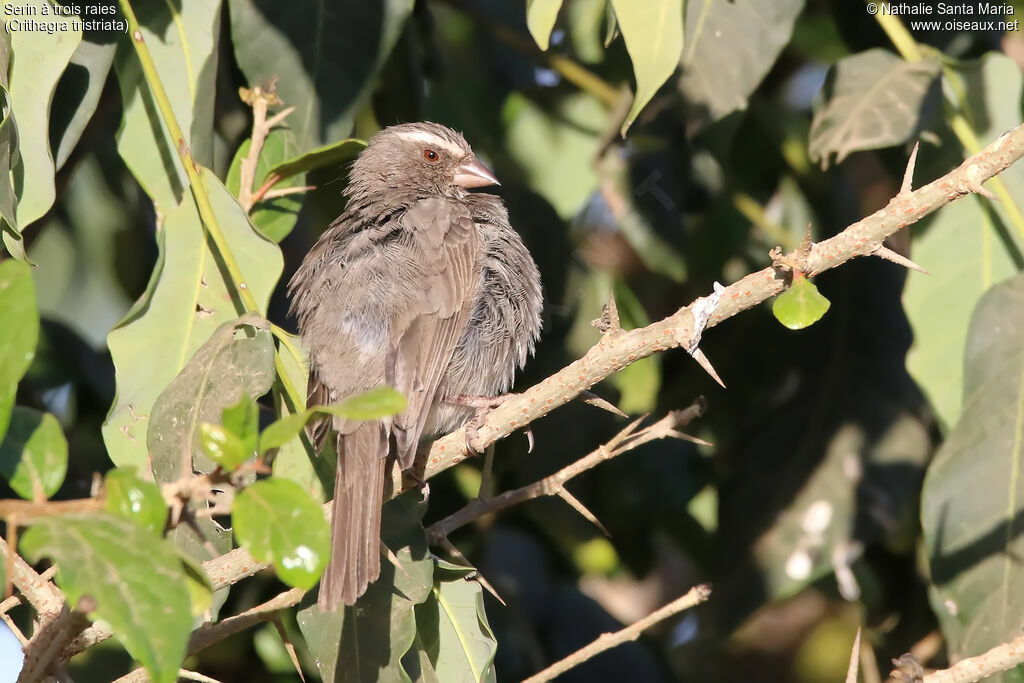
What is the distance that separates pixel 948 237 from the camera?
4.04 metres

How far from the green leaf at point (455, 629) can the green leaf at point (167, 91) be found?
4.80ft

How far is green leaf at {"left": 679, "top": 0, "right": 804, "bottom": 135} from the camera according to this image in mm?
3824

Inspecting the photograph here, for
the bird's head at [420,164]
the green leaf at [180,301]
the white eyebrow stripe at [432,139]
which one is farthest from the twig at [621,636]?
the white eyebrow stripe at [432,139]

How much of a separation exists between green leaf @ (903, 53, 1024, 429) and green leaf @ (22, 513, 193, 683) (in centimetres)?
283

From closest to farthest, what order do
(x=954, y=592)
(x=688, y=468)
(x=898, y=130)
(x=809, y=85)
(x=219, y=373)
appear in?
(x=219, y=373), (x=954, y=592), (x=898, y=130), (x=688, y=468), (x=809, y=85)

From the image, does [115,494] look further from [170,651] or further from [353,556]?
[353,556]

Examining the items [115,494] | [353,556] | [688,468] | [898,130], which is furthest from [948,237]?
[115,494]

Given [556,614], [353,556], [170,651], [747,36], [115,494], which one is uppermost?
[747,36]

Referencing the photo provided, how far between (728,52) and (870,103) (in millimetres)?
523

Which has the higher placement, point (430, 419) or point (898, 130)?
point (898, 130)

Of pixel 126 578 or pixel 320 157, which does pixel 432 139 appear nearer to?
pixel 320 157

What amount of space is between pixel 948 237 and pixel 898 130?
45 cm

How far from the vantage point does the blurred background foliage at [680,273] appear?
3.64 meters

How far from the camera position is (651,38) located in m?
3.19
